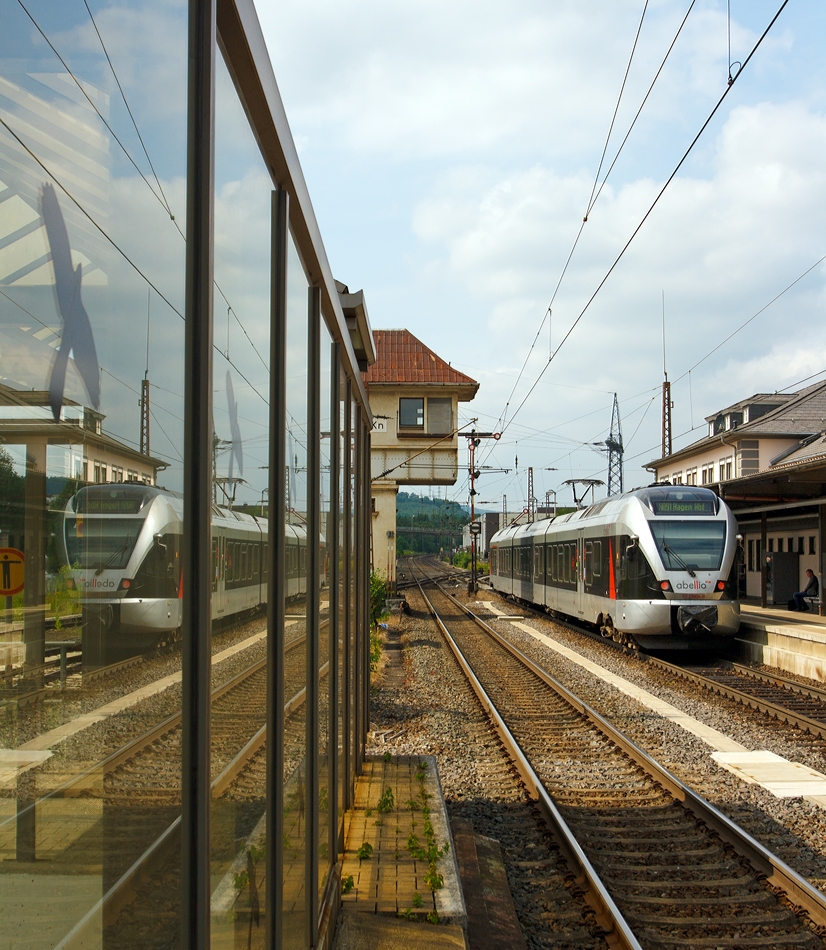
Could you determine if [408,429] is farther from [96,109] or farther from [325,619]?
[96,109]

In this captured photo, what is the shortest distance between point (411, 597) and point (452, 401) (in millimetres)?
9967

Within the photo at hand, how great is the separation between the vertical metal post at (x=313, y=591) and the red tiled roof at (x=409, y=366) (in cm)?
2812

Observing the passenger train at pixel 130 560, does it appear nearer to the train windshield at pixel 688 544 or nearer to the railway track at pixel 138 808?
the railway track at pixel 138 808

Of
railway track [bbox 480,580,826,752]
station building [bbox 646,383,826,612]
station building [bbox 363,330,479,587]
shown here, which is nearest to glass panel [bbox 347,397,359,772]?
railway track [bbox 480,580,826,752]

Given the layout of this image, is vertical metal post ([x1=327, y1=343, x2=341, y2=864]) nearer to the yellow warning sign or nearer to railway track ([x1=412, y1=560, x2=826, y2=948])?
railway track ([x1=412, y1=560, x2=826, y2=948])

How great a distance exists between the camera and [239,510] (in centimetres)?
205

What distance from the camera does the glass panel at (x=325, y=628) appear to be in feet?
13.4

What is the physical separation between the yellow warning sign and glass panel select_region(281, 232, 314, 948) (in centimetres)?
180

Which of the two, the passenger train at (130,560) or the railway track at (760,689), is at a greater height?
the passenger train at (130,560)

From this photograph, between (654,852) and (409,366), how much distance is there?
92.0 ft

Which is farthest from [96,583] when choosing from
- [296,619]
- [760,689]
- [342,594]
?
[760,689]

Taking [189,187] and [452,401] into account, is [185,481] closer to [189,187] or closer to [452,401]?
[189,187]

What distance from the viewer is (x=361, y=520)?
7484 millimetres

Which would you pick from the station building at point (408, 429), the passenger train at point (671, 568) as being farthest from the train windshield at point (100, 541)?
the station building at point (408, 429)
